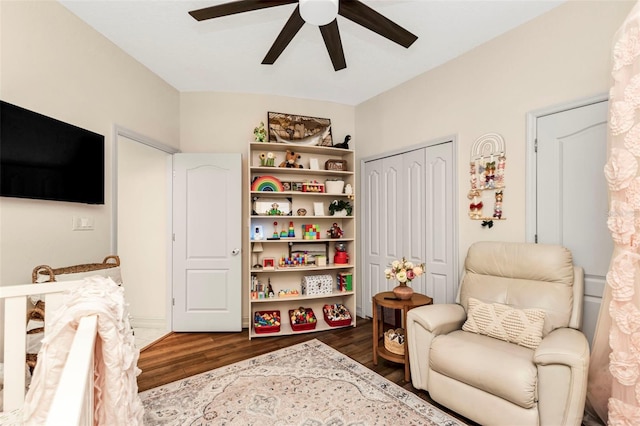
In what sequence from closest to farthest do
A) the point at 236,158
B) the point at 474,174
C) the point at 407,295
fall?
the point at 407,295, the point at 474,174, the point at 236,158

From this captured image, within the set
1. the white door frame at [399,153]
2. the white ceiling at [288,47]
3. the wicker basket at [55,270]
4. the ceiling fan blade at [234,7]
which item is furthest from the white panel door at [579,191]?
the wicker basket at [55,270]

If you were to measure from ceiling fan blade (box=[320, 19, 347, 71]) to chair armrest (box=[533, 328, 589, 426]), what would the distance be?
85.8 inches

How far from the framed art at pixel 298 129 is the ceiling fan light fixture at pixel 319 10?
1.92 m

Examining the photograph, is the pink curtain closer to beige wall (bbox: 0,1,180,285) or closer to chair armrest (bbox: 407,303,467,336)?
chair armrest (bbox: 407,303,467,336)

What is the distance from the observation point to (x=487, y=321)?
84.0 inches

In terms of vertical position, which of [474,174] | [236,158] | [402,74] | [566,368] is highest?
[402,74]

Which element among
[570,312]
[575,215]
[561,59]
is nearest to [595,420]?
[570,312]

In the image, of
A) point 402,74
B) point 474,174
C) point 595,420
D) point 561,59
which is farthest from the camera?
point 402,74

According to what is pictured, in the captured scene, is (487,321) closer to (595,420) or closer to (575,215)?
(595,420)

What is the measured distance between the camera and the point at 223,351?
9.77ft

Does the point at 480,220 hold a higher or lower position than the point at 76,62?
lower

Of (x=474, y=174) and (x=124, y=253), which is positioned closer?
(x=474, y=174)

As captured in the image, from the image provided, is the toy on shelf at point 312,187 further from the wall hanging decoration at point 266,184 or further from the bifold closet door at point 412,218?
the bifold closet door at point 412,218

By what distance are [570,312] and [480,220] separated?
0.93 meters
